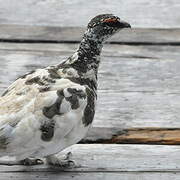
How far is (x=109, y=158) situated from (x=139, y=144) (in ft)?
0.51

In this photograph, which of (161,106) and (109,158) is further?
(161,106)

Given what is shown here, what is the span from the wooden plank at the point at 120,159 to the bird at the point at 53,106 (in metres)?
0.05

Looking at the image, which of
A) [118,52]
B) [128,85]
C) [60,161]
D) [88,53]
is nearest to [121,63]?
[118,52]

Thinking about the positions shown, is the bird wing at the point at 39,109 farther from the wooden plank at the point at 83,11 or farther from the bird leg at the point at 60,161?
the wooden plank at the point at 83,11

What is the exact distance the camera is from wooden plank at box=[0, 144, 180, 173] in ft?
8.75

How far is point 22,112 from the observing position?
7.92 ft

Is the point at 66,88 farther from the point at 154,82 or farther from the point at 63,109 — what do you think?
the point at 154,82

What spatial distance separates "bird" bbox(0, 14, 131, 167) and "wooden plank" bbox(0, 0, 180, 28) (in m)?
1.26

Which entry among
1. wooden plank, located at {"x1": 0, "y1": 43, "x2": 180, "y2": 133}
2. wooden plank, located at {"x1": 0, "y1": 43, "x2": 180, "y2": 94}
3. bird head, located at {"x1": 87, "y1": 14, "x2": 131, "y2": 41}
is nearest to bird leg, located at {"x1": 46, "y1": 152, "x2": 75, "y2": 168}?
wooden plank, located at {"x1": 0, "y1": 43, "x2": 180, "y2": 133}

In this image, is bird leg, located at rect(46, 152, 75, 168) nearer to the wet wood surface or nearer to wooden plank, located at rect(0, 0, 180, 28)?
the wet wood surface

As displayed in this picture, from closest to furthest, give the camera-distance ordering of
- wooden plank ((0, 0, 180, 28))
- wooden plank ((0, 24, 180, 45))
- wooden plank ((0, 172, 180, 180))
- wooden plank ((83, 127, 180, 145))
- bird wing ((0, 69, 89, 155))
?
bird wing ((0, 69, 89, 155)) → wooden plank ((0, 172, 180, 180)) → wooden plank ((83, 127, 180, 145)) → wooden plank ((0, 24, 180, 45)) → wooden plank ((0, 0, 180, 28))

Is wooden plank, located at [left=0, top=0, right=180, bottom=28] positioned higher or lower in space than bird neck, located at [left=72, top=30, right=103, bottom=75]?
higher

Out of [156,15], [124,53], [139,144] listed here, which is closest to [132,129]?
[139,144]

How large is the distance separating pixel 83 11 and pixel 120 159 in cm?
154
